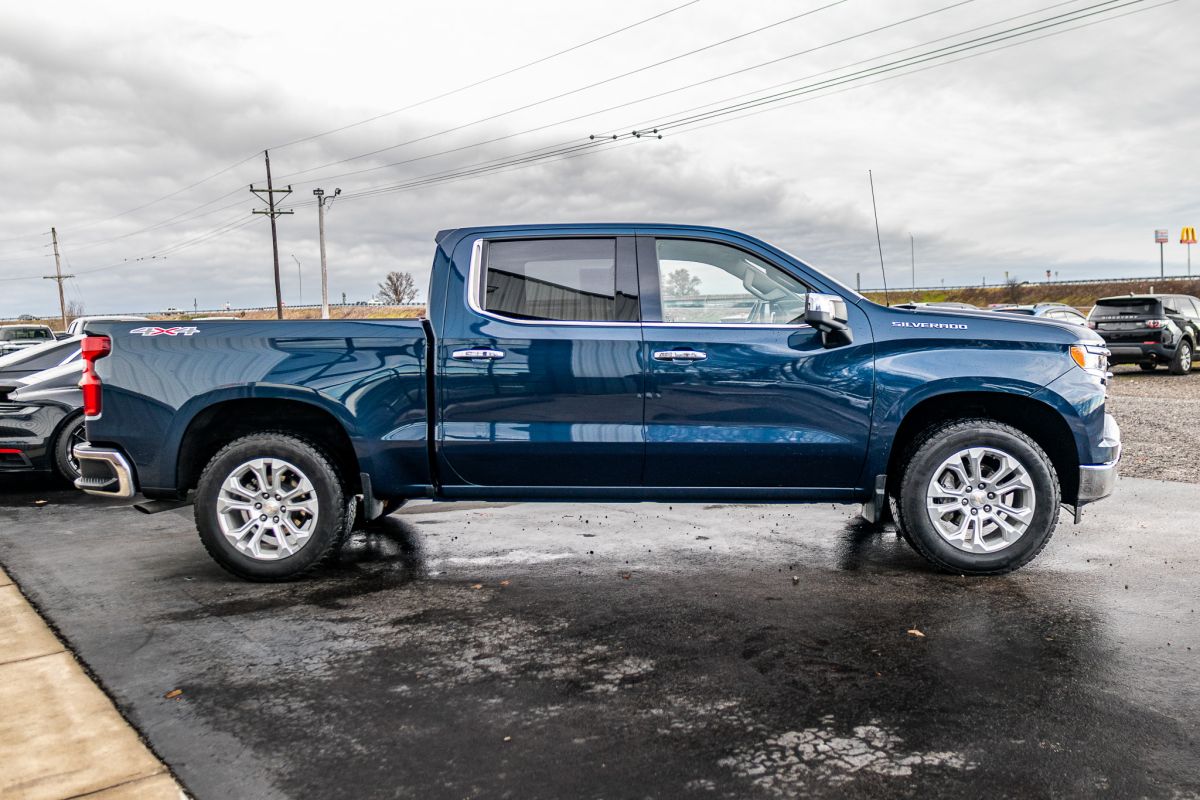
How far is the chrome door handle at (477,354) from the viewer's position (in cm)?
506

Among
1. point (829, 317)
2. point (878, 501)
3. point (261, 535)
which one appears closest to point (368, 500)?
point (261, 535)

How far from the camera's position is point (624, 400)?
5.02 meters

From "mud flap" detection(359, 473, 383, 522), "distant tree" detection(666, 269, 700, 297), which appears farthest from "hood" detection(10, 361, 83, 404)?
"distant tree" detection(666, 269, 700, 297)

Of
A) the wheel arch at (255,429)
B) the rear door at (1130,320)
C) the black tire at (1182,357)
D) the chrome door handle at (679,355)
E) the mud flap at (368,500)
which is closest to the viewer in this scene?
the chrome door handle at (679,355)

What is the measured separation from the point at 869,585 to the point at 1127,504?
339 centimetres

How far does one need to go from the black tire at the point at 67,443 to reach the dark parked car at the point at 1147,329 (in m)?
19.1

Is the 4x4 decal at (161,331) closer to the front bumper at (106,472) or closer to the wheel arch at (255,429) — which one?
the wheel arch at (255,429)

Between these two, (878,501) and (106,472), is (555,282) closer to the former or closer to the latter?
(878,501)

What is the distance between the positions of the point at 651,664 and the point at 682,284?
2270mm

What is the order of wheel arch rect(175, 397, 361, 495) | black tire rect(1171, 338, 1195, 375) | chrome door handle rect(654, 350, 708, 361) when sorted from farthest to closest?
black tire rect(1171, 338, 1195, 375)
wheel arch rect(175, 397, 361, 495)
chrome door handle rect(654, 350, 708, 361)

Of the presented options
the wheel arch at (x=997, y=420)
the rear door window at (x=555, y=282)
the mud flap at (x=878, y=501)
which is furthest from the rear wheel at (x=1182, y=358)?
the rear door window at (x=555, y=282)

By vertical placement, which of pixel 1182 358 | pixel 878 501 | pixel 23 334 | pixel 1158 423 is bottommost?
pixel 1158 423

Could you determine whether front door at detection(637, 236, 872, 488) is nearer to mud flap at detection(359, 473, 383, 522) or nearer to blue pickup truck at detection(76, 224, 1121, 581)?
blue pickup truck at detection(76, 224, 1121, 581)

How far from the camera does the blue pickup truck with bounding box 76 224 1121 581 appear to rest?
503 cm
